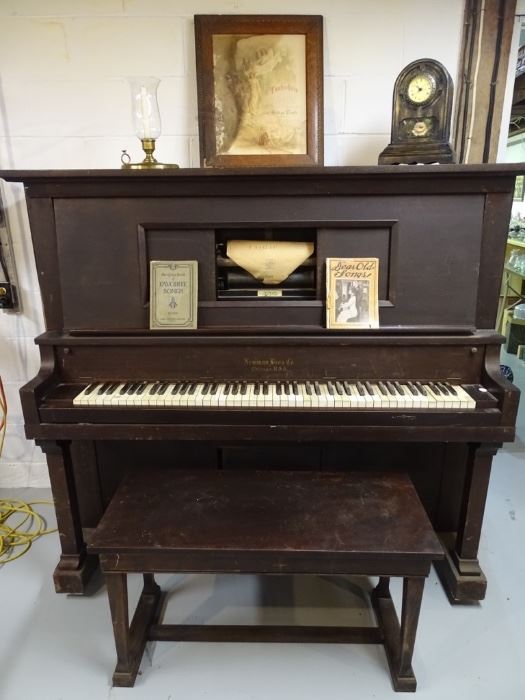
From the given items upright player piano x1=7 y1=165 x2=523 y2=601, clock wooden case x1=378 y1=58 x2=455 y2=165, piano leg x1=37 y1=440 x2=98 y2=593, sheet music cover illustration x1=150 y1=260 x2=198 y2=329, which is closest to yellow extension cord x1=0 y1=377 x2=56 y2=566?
piano leg x1=37 y1=440 x2=98 y2=593

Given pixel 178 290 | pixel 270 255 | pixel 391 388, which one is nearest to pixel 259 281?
pixel 270 255

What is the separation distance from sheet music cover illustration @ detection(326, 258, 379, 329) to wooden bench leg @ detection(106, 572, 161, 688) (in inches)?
36.5

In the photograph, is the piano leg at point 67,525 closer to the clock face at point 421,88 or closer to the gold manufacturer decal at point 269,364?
the gold manufacturer decal at point 269,364

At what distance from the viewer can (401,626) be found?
1.29 m

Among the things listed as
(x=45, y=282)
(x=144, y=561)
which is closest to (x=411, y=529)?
(x=144, y=561)

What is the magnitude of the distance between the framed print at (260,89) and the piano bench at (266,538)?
115 cm

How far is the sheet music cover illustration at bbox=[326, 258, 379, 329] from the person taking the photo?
1466mm

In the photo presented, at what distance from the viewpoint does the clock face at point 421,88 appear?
148 cm

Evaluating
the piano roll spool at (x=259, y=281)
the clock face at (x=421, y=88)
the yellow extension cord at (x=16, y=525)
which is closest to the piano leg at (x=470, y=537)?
the piano roll spool at (x=259, y=281)

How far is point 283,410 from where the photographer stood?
4.51 feet

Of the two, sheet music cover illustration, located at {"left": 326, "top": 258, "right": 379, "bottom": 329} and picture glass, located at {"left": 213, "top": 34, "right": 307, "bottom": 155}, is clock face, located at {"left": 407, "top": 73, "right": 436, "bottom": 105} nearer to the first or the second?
picture glass, located at {"left": 213, "top": 34, "right": 307, "bottom": 155}

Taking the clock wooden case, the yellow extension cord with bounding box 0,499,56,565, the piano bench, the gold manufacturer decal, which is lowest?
the yellow extension cord with bounding box 0,499,56,565

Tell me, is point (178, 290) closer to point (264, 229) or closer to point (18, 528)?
point (264, 229)

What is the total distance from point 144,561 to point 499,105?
75.7 inches
